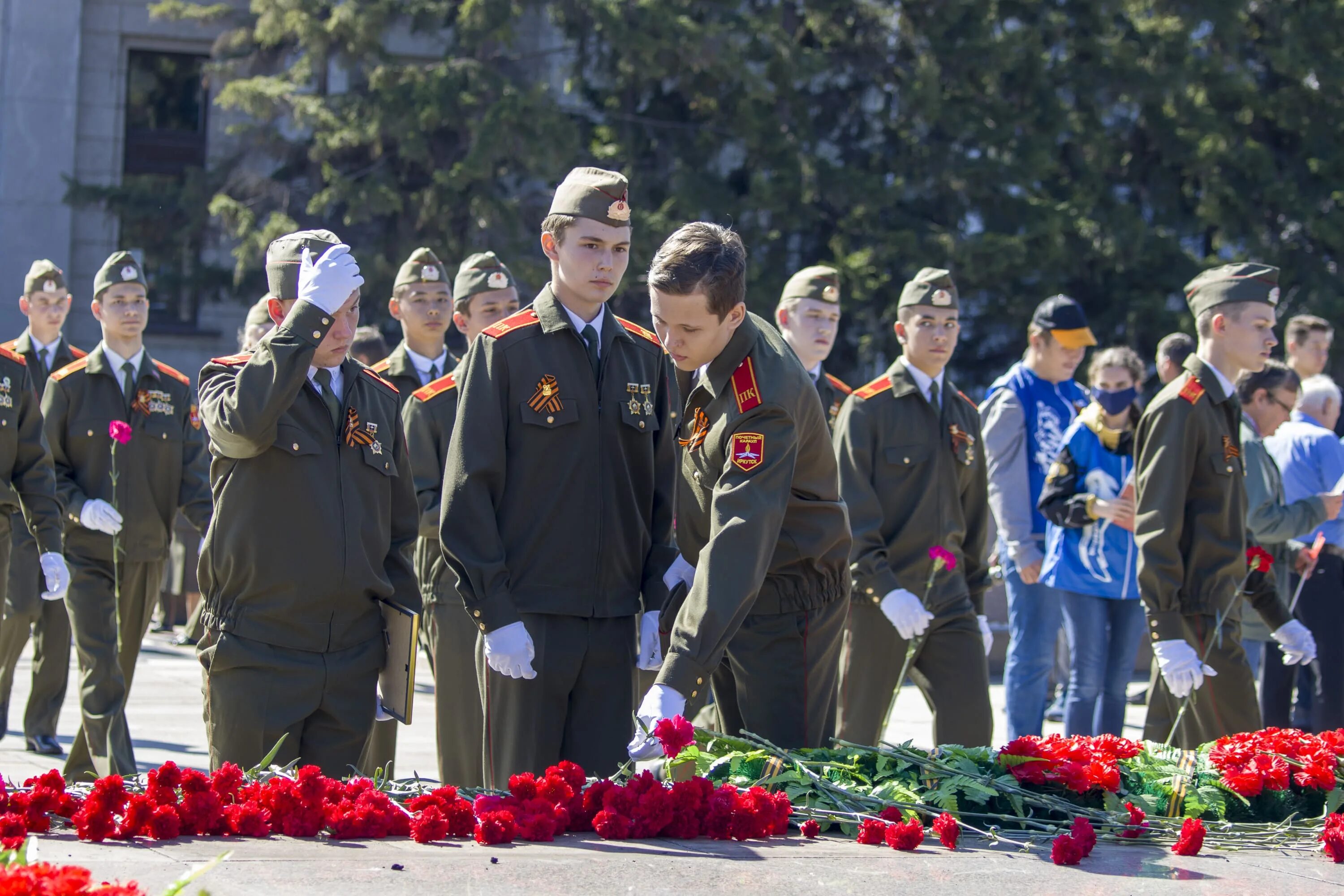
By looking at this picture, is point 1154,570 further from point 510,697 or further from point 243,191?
point 243,191

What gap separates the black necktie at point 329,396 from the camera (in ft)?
16.0

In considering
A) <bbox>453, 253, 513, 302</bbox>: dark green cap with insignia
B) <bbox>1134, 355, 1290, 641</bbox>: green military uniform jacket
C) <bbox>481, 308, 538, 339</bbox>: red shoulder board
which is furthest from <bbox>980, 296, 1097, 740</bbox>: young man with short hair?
<bbox>481, 308, 538, 339</bbox>: red shoulder board

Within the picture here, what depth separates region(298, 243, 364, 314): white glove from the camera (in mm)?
4652

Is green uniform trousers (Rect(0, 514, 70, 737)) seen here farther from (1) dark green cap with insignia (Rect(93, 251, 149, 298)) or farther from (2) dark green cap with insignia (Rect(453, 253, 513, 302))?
(2) dark green cap with insignia (Rect(453, 253, 513, 302))

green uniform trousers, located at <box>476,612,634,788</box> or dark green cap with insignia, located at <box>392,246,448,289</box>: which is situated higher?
dark green cap with insignia, located at <box>392,246,448,289</box>

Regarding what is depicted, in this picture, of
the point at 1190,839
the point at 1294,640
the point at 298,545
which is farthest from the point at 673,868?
the point at 1294,640

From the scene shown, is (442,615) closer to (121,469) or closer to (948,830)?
(121,469)

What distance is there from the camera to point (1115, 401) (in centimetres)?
771

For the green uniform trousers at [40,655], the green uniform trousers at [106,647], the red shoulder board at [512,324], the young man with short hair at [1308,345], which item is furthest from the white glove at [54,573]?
the young man with short hair at [1308,345]

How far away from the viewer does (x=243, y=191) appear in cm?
2048

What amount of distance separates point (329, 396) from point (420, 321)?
2855mm

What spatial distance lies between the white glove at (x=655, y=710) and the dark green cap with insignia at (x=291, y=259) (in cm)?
179

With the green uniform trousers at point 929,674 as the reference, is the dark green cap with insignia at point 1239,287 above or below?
above

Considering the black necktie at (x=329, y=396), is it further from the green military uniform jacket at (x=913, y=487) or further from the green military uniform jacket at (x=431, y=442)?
the green military uniform jacket at (x=913, y=487)
